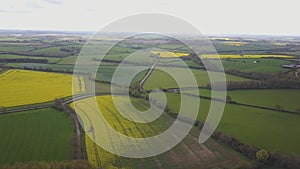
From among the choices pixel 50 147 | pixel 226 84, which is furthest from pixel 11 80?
pixel 226 84

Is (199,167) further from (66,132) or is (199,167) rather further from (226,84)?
(226,84)

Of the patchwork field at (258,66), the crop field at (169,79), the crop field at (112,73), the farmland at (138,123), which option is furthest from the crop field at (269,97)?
the crop field at (112,73)

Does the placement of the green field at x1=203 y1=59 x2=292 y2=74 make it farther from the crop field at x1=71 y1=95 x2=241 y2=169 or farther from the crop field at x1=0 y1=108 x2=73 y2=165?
the crop field at x1=0 y1=108 x2=73 y2=165

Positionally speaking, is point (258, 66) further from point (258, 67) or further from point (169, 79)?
point (169, 79)

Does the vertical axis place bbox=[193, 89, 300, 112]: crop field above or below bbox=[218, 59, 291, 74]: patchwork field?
below

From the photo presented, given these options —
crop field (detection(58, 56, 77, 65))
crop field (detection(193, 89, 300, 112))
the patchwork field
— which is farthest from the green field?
crop field (detection(58, 56, 77, 65))

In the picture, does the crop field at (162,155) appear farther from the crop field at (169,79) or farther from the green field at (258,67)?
the green field at (258,67)
